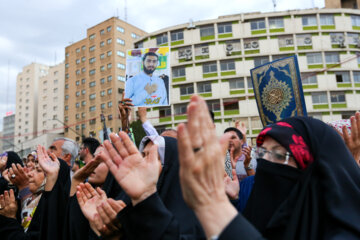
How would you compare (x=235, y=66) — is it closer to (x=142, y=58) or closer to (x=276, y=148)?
(x=142, y=58)

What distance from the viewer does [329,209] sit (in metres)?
1.41

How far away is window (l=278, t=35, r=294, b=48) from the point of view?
28.7m

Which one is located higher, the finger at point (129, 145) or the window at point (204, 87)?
the window at point (204, 87)

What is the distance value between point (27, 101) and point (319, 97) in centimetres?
5731

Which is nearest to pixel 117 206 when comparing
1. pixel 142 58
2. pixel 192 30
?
pixel 142 58

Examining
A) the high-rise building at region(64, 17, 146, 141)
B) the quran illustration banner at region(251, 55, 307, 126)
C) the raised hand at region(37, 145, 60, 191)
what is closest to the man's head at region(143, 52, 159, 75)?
the quran illustration banner at region(251, 55, 307, 126)

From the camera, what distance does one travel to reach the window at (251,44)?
28859mm

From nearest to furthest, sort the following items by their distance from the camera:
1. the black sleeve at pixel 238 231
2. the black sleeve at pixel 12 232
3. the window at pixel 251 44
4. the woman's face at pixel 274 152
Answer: the black sleeve at pixel 238 231 → the woman's face at pixel 274 152 → the black sleeve at pixel 12 232 → the window at pixel 251 44

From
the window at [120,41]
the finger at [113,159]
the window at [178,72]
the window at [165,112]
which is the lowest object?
the finger at [113,159]

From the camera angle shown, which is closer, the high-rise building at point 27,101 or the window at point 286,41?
the window at point 286,41

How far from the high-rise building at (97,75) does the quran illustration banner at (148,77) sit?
108ft

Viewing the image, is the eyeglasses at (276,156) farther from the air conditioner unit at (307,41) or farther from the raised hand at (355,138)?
the air conditioner unit at (307,41)

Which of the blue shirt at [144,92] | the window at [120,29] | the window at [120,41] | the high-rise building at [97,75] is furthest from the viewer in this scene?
the window at [120,29]

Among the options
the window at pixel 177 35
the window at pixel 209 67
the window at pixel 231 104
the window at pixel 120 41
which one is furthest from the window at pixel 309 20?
the window at pixel 120 41
